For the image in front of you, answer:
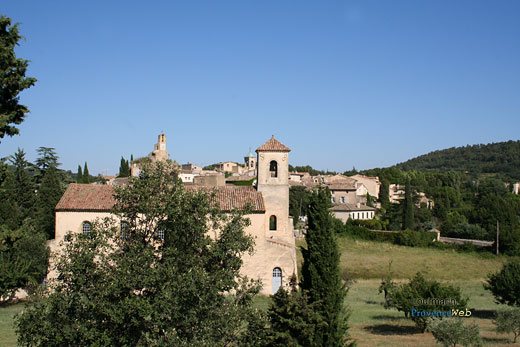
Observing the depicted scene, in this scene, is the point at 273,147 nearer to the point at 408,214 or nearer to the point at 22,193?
the point at 22,193

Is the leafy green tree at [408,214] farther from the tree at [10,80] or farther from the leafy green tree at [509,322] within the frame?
the tree at [10,80]

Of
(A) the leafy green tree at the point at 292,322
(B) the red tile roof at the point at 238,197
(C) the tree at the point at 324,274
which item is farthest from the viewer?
(B) the red tile roof at the point at 238,197

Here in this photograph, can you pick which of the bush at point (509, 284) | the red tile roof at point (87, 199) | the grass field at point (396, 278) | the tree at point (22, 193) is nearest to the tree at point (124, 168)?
the tree at point (22, 193)

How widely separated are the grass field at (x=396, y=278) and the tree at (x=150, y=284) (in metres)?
9.05

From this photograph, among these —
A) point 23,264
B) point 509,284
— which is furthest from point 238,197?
point 509,284

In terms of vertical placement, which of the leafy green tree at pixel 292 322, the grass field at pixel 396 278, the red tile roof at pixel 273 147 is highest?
the red tile roof at pixel 273 147

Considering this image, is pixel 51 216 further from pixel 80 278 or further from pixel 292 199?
pixel 292 199

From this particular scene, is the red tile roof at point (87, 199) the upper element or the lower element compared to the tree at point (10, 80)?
lower

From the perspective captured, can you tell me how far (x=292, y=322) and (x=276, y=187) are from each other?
752 inches

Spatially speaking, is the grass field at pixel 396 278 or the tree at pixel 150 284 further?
the grass field at pixel 396 278

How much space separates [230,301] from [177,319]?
1812mm

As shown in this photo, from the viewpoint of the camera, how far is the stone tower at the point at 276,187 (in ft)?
108

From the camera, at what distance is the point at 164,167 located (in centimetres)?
1327

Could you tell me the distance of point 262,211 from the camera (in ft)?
99.9
